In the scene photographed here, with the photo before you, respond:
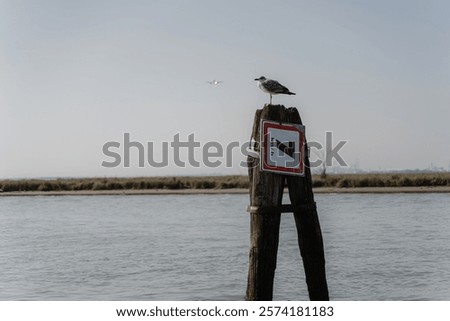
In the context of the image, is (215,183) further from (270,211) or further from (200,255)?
(270,211)

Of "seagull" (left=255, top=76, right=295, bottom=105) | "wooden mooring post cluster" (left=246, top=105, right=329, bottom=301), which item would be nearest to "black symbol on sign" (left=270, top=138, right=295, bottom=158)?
"wooden mooring post cluster" (left=246, top=105, right=329, bottom=301)

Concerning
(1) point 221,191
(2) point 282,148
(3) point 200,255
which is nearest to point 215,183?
(1) point 221,191

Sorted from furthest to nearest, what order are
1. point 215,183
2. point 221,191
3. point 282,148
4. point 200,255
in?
point 215,183 < point 221,191 < point 200,255 < point 282,148

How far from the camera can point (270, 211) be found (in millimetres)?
5969

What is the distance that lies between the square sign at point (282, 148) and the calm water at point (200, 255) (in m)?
3.10

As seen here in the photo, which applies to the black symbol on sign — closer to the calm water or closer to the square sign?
the square sign

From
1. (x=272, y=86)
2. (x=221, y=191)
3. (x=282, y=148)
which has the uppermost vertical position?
(x=272, y=86)

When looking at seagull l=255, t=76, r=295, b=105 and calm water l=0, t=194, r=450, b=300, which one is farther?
calm water l=0, t=194, r=450, b=300

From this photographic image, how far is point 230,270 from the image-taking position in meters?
10.7

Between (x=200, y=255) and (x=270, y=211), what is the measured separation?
652 centimetres

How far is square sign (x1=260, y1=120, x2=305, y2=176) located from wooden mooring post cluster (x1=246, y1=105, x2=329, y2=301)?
0.05m

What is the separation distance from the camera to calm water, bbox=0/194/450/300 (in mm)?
9391
